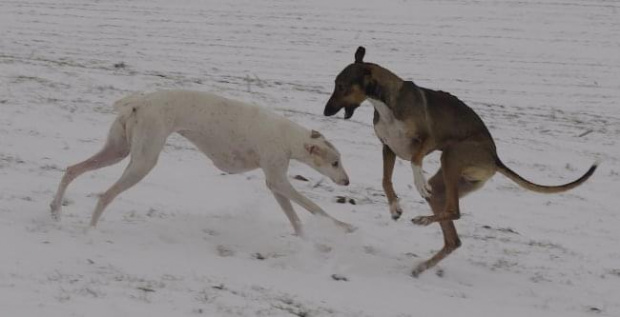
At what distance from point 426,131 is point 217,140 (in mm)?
1745

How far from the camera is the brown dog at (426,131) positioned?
748 cm

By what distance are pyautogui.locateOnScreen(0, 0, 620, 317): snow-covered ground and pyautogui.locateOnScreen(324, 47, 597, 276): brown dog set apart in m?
0.67

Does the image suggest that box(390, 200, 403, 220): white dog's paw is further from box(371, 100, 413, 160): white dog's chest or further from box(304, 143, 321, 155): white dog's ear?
box(304, 143, 321, 155): white dog's ear

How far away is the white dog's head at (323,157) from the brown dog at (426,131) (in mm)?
270

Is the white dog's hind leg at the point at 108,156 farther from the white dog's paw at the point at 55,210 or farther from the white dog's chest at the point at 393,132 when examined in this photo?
the white dog's chest at the point at 393,132

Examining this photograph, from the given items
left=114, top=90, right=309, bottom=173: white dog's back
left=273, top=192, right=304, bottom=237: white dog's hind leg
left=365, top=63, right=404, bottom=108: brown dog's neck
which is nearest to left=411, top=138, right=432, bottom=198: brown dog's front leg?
left=365, top=63, right=404, bottom=108: brown dog's neck

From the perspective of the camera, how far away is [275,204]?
28.6 ft

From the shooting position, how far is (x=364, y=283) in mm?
6562

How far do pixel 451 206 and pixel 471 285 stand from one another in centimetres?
68

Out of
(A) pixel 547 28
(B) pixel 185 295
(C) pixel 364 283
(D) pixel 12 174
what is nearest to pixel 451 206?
(C) pixel 364 283

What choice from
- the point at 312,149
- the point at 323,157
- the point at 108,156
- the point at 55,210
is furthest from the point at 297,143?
the point at 55,210

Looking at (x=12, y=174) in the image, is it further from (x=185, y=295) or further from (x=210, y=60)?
(x=210, y=60)

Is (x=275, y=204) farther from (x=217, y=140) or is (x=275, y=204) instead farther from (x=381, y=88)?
(x=381, y=88)

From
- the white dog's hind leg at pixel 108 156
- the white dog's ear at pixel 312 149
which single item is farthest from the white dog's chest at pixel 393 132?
the white dog's hind leg at pixel 108 156
